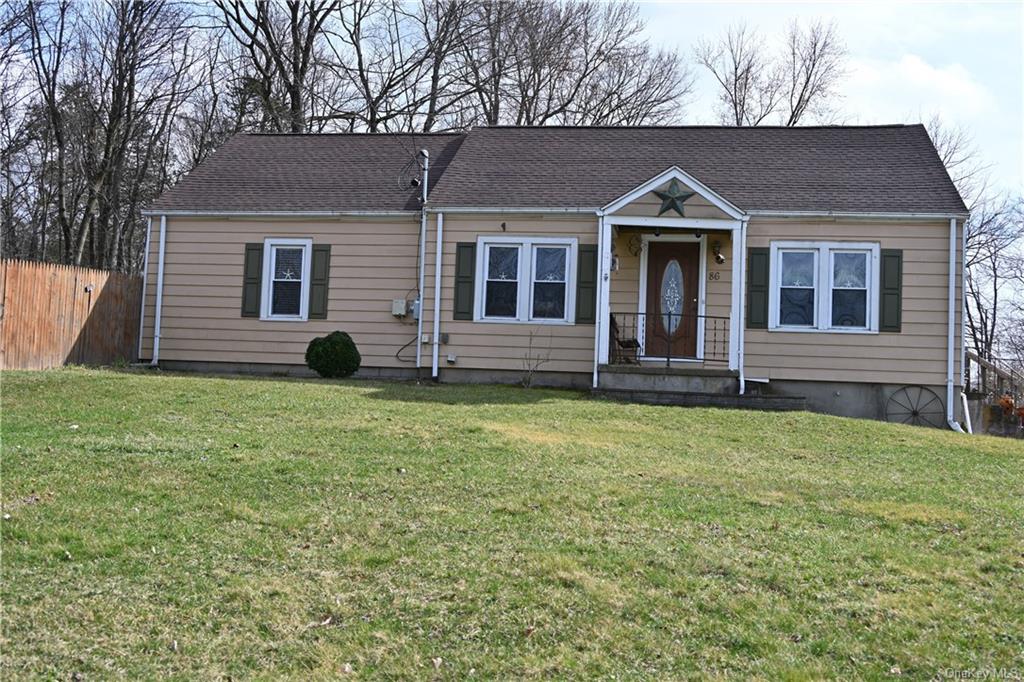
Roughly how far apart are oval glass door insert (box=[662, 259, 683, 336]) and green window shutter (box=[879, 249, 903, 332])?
3.06 meters

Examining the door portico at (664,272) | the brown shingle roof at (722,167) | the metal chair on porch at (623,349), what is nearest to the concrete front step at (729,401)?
the door portico at (664,272)

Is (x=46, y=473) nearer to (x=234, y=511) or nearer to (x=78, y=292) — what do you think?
(x=234, y=511)

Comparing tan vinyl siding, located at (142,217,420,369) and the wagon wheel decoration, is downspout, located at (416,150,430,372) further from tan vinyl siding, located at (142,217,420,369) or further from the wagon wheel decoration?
the wagon wheel decoration

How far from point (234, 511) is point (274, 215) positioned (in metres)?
10.4

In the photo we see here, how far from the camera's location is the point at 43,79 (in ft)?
77.6

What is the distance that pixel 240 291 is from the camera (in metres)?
15.3

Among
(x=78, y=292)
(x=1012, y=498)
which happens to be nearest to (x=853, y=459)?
(x=1012, y=498)

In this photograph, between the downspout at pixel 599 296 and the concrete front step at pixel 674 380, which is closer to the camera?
the concrete front step at pixel 674 380

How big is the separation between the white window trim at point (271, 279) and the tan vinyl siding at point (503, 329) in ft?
7.11

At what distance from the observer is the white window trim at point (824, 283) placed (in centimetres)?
1366

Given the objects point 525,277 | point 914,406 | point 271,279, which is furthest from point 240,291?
point 914,406

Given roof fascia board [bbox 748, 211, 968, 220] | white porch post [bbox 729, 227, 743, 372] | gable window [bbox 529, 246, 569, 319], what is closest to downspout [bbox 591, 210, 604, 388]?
gable window [bbox 529, 246, 569, 319]

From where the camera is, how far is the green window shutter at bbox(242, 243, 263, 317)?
15.2 m

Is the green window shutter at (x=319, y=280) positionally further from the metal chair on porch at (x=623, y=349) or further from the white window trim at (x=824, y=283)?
the white window trim at (x=824, y=283)
